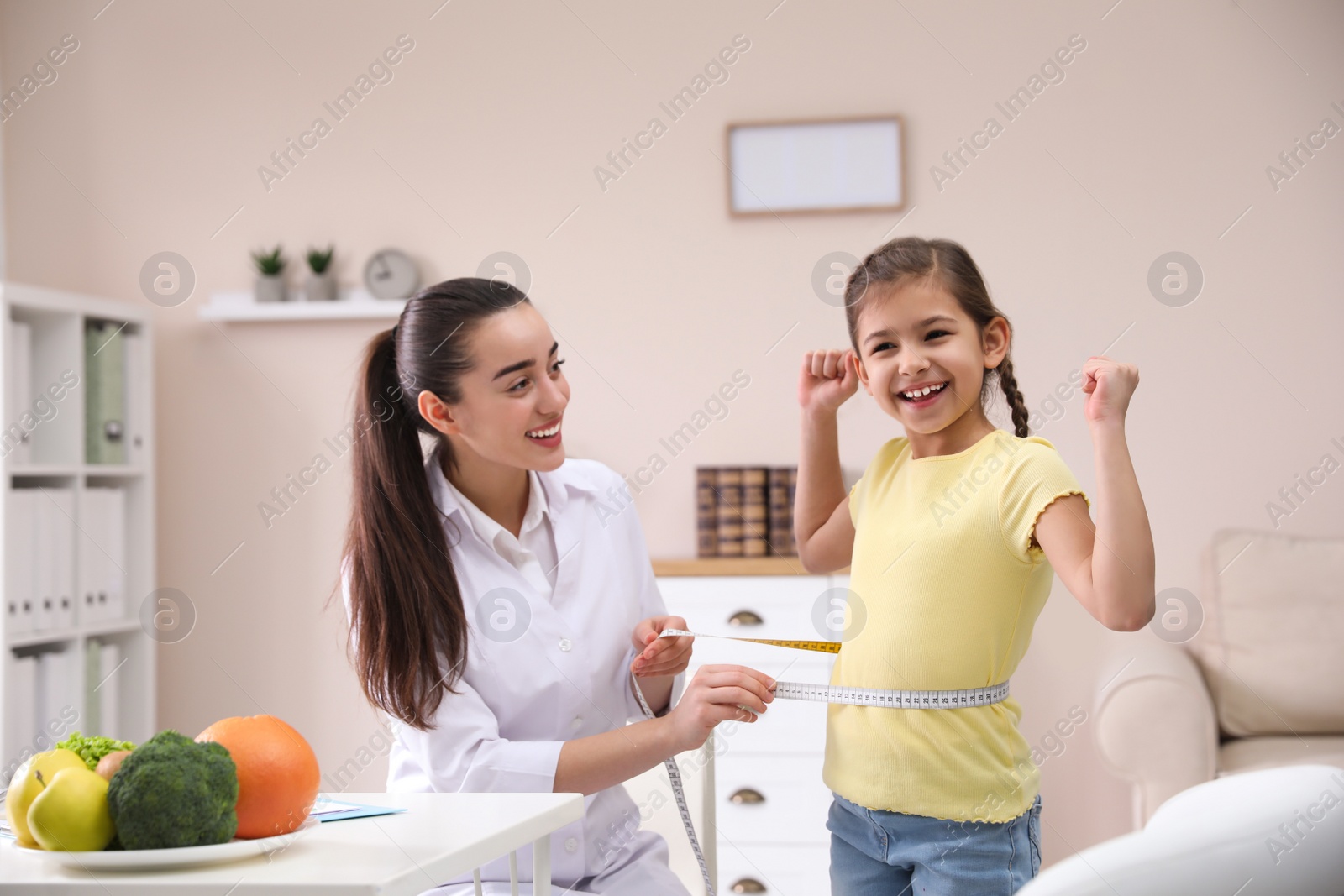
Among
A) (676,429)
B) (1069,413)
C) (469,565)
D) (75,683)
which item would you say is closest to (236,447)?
(75,683)

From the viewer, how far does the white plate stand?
2.80 feet

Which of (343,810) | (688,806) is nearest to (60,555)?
(688,806)

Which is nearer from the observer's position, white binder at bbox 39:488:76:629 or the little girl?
the little girl

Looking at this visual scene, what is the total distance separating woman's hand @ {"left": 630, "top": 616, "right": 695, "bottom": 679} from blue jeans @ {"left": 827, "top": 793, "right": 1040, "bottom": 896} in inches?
12.5

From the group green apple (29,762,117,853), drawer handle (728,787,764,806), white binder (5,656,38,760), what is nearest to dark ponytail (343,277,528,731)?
green apple (29,762,117,853)

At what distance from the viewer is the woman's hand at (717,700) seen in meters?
1.33

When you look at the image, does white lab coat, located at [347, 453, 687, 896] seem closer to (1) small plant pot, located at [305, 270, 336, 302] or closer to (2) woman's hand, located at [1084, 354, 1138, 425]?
(2) woman's hand, located at [1084, 354, 1138, 425]

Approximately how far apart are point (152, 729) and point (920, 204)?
2888 mm

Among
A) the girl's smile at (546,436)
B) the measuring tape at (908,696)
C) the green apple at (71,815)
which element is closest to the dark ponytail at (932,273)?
the measuring tape at (908,696)

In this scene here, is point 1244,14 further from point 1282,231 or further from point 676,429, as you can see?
point 676,429

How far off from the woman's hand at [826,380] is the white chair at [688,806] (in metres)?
0.55

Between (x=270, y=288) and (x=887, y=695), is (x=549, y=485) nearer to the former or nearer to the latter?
(x=887, y=695)

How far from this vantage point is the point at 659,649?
1.50 meters

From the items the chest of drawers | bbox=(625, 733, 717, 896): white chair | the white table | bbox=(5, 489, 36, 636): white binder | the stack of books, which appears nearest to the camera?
the white table
